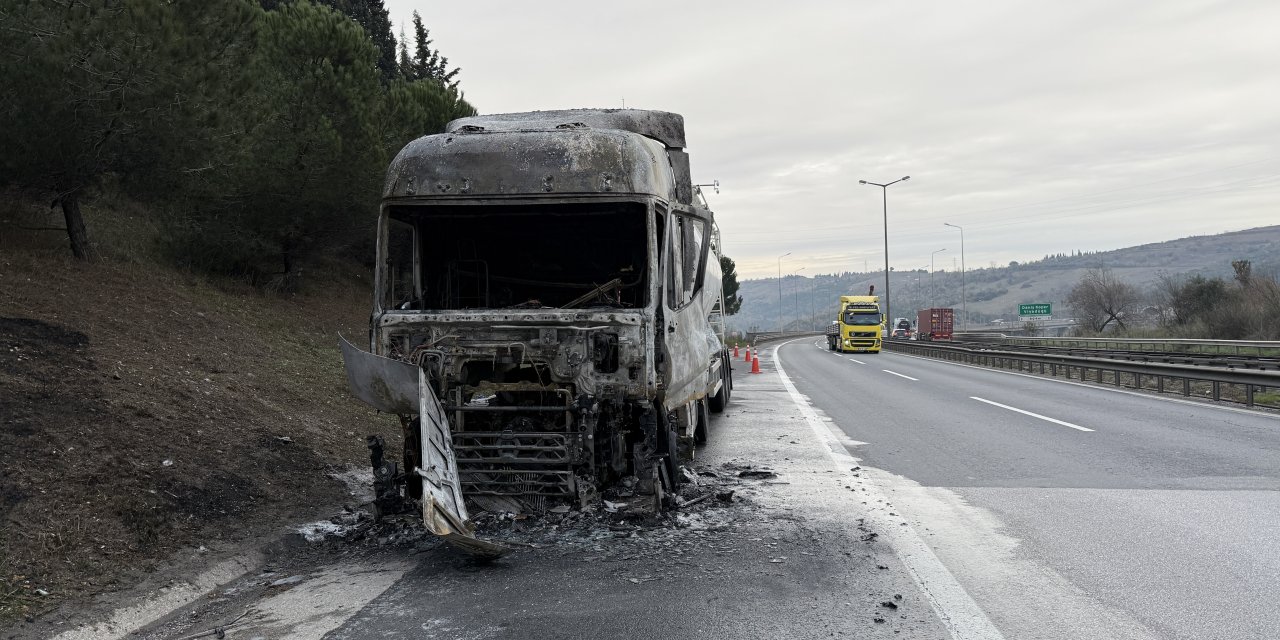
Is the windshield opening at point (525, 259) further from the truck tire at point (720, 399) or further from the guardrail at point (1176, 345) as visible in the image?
the guardrail at point (1176, 345)

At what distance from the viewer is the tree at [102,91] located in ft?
32.8

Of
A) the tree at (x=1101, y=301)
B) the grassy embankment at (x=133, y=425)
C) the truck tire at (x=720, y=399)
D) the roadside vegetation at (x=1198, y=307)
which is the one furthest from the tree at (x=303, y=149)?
the tree at (x=1101, y=301)

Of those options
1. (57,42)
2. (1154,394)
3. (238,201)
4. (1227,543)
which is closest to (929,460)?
(1227,543)

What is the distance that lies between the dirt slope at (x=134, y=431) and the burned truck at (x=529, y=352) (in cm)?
146

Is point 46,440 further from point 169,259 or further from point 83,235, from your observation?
point 169,259

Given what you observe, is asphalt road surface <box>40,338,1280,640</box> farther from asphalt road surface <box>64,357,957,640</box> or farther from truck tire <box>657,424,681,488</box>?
truck tire <box>657,424,681,488</box>

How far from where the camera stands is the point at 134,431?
6.60m

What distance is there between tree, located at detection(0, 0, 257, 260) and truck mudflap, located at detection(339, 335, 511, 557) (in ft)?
24.4

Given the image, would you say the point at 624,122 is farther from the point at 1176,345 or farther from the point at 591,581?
the point at 1176,345

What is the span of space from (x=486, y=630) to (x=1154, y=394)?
16.1m

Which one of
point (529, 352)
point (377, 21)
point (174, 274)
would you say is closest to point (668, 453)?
point (529, 352)

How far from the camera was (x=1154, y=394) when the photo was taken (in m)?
15.8

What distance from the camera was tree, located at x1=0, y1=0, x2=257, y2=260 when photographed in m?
9.99

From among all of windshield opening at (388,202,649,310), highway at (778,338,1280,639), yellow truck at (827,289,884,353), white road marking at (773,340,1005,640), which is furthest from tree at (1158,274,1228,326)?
white road marking at (773,340,1005,640)
